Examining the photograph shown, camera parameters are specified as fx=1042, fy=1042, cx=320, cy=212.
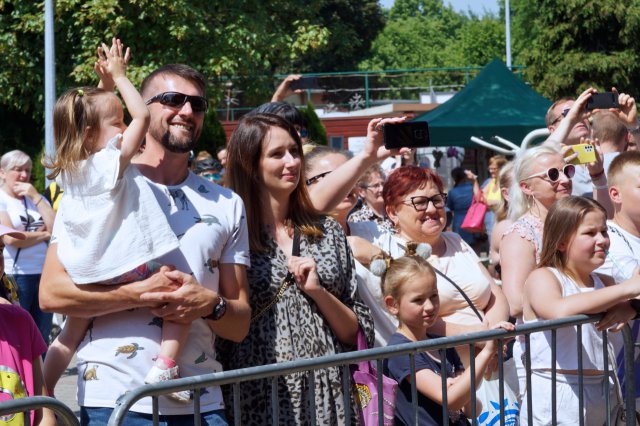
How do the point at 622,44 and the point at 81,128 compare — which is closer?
the point at 81,128

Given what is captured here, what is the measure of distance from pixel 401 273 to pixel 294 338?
0.65 meters

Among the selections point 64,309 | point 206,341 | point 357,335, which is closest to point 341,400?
point 357,335

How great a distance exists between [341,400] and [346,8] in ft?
180

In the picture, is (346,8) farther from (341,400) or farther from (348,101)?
(341,400)

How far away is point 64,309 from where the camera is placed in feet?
11.2

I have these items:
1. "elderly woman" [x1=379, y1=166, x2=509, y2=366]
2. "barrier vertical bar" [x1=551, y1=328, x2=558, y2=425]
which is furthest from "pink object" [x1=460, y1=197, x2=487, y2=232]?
"barrier vertical bar" [x1=551, y1=328, x2=558, y2=425]

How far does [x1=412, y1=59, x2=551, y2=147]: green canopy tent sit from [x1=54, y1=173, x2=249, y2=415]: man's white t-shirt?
1101 cm

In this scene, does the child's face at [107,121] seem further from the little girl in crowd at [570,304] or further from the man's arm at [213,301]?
the little girl in crowd at [570,304]

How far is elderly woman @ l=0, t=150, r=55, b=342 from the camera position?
8.20 m

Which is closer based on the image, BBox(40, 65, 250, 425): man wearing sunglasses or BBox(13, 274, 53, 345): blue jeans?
BBox(40, 65, 250, 425): man wearing sunglasses

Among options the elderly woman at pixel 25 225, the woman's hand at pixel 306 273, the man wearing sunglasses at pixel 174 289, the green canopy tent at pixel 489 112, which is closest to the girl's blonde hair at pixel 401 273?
the woman's hand at pixel 306 273

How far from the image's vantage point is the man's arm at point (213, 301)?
11.1 ft

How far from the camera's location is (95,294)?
3357 mm

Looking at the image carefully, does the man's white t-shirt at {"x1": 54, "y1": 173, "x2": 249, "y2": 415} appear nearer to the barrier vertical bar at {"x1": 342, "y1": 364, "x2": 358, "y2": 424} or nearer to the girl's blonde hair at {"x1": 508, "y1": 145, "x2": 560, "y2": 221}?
the barrier vertical bar at {"x1": 342, "y1": 364, "x2": 358, "y2": 424}
